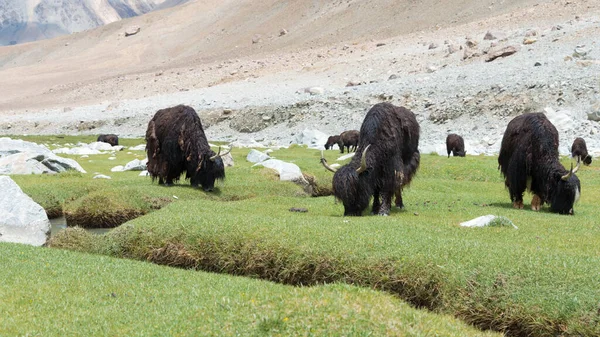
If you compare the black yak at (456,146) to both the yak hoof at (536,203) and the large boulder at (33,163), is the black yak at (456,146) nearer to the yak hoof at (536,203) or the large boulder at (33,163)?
the yak hoof at (536,203)

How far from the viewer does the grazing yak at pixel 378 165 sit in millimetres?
11312

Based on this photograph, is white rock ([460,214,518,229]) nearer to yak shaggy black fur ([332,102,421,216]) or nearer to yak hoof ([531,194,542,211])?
yak shaggy black fur ([332,102,421,216])

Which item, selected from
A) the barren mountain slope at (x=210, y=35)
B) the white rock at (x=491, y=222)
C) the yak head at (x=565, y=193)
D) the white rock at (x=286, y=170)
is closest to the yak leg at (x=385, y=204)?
the white rock at (x=491, y=222)

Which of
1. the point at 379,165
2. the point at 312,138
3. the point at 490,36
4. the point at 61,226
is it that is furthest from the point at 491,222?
the point at 490,36

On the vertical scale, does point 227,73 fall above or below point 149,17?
below

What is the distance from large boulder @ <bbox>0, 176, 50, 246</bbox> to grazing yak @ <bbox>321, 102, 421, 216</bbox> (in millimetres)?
4918

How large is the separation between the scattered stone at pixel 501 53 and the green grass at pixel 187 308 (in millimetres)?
41541

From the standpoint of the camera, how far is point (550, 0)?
219 ft

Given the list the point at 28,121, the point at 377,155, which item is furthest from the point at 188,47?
the point at 377,155

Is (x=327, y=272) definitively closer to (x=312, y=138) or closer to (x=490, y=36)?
(x=312, y=138)

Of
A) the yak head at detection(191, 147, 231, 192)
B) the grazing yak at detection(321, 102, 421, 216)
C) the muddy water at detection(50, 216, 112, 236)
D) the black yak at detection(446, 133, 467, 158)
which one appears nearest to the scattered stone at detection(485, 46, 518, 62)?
the black yak at detection(446, 133, 467, 158)

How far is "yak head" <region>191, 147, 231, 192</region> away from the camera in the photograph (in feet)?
51.2

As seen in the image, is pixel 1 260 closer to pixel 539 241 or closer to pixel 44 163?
pixel 539 241

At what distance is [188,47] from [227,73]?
38.2 metres
